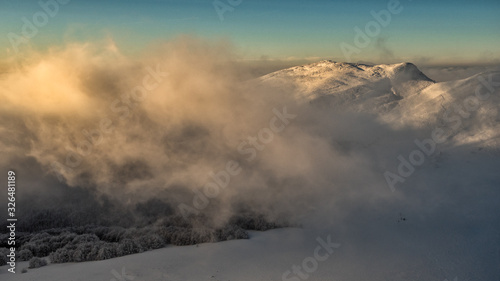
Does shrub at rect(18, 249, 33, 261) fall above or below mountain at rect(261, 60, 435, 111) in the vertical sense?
below

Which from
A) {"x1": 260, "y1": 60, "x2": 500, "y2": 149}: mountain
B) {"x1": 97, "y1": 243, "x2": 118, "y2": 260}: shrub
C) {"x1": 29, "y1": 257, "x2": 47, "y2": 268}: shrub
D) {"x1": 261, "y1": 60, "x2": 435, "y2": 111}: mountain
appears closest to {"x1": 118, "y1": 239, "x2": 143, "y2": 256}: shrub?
{"x1": 97, "y1": 243, "x2": 118, "y2": 260}: shrub

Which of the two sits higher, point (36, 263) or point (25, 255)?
point (36, 263)

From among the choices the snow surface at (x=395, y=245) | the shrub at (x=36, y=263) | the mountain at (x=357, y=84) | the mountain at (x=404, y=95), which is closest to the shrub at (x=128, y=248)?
the snow surface at (x=395, y=245)

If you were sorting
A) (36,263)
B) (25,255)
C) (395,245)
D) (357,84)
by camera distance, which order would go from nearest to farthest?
1. (36,263)
2. (25,255)
3. (395,245)
4. (357,84)

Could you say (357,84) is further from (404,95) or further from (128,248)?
(128,248)

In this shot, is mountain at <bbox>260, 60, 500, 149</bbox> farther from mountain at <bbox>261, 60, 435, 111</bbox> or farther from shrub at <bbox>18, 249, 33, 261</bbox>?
shrub at <bbox>18, 249, 33, 261</bbox>

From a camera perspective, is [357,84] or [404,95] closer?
[404,95]

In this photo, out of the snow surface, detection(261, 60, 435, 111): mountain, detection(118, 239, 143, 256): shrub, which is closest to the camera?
the snow surface

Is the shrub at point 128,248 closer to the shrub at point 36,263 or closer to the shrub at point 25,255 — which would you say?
the shrub at point 36,263

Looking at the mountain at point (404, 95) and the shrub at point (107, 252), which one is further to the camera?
the mountain at point (404, 95)

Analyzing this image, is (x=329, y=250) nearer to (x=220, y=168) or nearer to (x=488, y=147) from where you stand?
(x=220, y=168)

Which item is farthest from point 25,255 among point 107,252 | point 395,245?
point 395,245

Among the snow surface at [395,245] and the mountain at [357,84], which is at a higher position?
the mountain at [357,84]
